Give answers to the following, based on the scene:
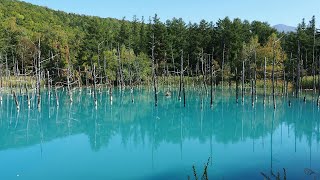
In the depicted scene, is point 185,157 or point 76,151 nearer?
point 185,157

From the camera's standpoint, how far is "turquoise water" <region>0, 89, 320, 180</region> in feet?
51.1

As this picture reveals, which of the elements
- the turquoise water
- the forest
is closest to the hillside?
the forest

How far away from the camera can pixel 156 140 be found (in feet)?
73.9

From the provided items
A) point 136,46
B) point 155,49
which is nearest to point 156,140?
point 155,49

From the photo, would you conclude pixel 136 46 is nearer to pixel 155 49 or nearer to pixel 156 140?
pixel 155 49

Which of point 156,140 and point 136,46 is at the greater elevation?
point 136,46

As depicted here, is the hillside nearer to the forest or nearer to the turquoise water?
the forest

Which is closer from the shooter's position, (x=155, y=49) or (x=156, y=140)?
(x=156, y=140)

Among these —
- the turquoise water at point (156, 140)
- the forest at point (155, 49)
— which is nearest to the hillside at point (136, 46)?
the forest at point (155, 49)

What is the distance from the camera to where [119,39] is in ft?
226

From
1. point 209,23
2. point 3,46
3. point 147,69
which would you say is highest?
point 209,23

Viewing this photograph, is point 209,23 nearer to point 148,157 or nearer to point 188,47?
point 188,47

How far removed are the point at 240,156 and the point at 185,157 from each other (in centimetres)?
266

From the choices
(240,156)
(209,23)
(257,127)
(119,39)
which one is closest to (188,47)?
(209,23)
